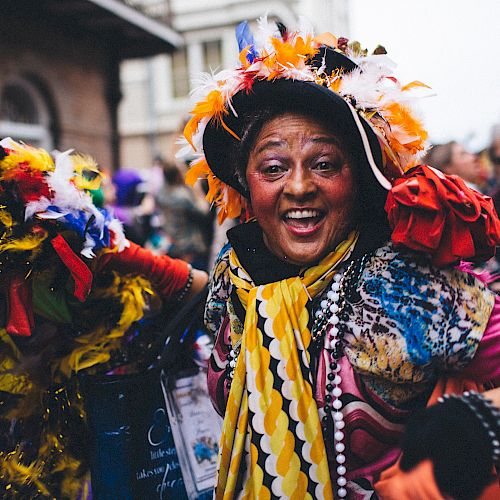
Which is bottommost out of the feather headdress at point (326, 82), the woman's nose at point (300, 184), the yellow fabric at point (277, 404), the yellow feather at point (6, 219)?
the yellow fabric at point (277, 404)

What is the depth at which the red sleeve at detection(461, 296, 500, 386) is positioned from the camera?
1.28m

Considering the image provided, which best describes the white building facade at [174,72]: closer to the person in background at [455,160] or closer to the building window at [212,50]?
the building window at [212,50]

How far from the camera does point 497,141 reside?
480cm

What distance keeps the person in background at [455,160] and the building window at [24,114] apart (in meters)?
7.41

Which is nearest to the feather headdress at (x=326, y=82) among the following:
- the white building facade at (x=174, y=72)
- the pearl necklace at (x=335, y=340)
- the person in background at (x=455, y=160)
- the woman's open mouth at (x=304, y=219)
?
the woman's open mouth at (x=304, y=219)

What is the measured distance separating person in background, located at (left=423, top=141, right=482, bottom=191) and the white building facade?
1484 centimetres

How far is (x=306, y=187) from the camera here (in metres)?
1.44

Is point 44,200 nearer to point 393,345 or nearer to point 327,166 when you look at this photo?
point 327,166

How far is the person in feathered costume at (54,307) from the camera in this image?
1677mm

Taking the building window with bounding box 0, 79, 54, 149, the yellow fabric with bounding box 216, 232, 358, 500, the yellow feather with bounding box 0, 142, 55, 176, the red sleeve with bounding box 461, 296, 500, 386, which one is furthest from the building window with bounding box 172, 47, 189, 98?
the red sleeve with bounding box 461, 296, 500, 386

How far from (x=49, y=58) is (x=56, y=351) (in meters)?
9.55

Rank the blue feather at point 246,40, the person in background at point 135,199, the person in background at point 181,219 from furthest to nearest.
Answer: the person in background at point 135,199
the person in background at point 181,219
the blue feather at point 246,40

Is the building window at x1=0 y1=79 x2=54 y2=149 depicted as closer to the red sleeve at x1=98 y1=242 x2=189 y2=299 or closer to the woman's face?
the red sleeve at x1=98 y1=242 x2=189 y2=299

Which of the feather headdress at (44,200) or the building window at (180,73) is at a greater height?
the building window at (180,73)
